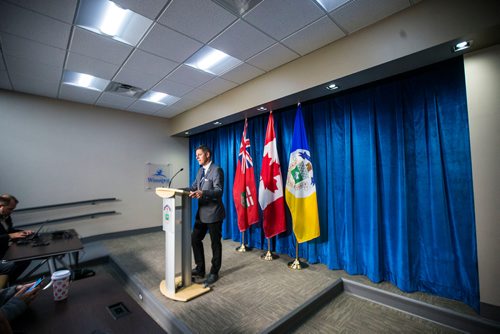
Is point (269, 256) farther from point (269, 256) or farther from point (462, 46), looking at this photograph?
point (462, 46)

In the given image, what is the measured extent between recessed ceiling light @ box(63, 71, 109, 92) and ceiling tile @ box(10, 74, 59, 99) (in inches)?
8.8

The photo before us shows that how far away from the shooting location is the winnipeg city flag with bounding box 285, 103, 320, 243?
111 inches

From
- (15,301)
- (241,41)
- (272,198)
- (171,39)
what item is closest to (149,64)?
(171,39)

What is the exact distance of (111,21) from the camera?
6.96 feet

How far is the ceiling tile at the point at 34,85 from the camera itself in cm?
320

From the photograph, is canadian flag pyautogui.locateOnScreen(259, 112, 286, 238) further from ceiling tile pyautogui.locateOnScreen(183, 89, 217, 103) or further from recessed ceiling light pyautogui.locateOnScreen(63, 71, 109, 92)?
recessed ceiling light pyautogui.locateOnScreen(63, 71, 109, 92)

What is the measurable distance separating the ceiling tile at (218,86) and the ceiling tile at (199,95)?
0.13 m

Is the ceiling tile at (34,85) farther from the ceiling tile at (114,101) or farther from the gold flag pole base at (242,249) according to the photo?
the gold flag pole base at (242,249)

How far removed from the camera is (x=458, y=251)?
80.6 inches

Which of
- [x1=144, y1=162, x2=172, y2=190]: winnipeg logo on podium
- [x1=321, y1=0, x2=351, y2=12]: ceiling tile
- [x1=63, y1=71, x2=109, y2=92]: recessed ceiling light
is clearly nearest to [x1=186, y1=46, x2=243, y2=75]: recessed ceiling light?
[x1=321, y1=0, x2=351, y2=12]: ceiling tile

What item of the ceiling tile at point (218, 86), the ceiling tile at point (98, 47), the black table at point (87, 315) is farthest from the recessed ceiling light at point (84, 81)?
the black table at point (87, 315)

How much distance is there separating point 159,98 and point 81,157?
1910 millimetres

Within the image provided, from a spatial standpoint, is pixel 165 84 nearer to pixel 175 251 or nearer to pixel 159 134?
pixel 159 134

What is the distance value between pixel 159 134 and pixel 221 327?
4.51 m
